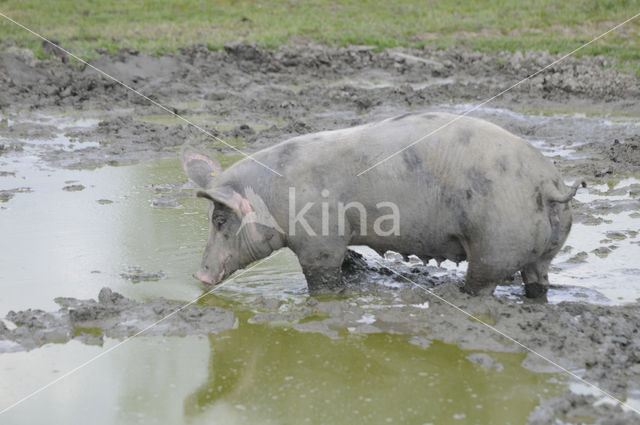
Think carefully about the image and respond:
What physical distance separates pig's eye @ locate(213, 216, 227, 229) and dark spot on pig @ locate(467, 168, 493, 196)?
189 cm

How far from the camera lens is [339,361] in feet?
17.2

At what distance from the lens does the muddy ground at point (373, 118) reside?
5.44m

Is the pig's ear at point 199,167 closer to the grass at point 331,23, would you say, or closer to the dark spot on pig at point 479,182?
the dark spot on pig at point 479,182

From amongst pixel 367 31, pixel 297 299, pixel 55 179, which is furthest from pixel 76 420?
pixel 367 31

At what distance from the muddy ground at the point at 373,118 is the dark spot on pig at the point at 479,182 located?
83 centimetres

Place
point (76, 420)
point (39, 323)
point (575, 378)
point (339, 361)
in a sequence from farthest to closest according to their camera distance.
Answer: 1. point (39, 323)
2. point (339, 361)
3. point (575, 378)
4. point (76, 420)

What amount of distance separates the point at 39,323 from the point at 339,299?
215 centimetres

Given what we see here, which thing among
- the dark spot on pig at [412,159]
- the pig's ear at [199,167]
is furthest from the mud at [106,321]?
the dark spot on pig at [412,159]

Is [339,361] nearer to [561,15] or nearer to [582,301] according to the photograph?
[582,301]

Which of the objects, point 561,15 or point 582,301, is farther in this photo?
point 561,15

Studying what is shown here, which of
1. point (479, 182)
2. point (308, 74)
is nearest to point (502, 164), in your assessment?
point (479, 182)

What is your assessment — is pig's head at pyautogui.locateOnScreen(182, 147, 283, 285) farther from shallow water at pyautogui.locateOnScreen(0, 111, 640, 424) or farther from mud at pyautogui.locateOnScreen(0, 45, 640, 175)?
mud at pyautogui.locateOnScreen(0, 45, 640, 175)

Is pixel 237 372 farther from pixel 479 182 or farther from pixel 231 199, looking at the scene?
pixel 479 182

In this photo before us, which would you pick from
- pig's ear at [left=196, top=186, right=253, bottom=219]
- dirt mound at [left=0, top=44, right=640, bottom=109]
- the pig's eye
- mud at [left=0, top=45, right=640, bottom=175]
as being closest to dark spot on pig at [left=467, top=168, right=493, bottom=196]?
pig's ear at [left=196, top=186, right=253, bottom=219]
